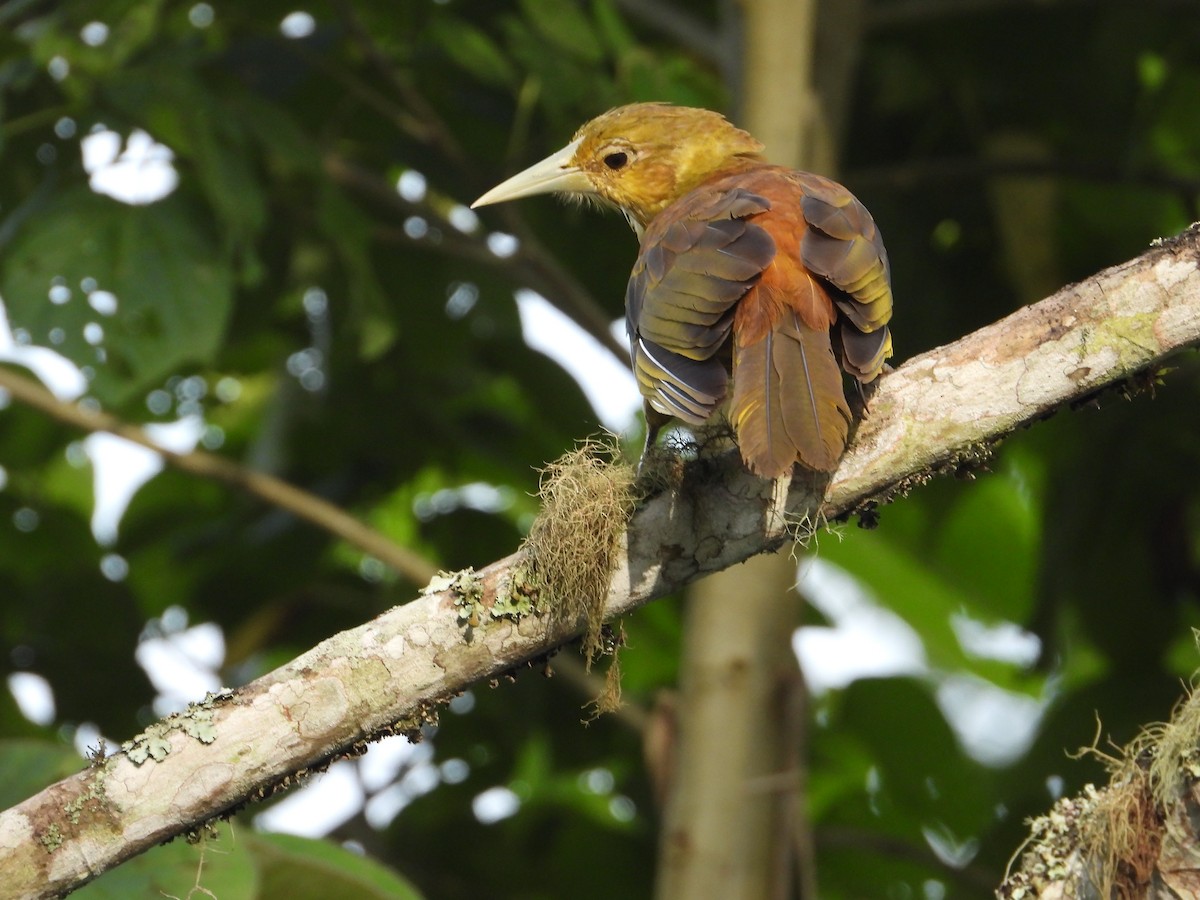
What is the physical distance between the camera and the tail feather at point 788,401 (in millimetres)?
2139

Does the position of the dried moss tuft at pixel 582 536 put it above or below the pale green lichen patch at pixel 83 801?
above

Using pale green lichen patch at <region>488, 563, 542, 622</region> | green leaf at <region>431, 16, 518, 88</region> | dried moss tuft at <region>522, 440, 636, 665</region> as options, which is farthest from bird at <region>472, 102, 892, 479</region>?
green leaf at <region>431, 16, 518, 88</region>

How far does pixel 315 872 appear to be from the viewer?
305 cm

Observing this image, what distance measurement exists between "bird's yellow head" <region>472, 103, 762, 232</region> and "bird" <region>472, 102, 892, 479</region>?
55 cm

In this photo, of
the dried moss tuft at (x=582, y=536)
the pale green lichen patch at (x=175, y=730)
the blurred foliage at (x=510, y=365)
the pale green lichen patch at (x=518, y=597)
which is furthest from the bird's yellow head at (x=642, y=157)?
the pale green lichen patch at (x=175, y=730)

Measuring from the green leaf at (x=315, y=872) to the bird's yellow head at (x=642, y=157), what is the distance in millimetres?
1581

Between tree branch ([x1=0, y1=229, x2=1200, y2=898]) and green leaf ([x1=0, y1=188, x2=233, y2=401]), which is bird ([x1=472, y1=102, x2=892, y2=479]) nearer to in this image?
tree branch ([x1=0, y1=229, x2=1200, y2=898])

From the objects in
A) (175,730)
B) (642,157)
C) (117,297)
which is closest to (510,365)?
(642,157)

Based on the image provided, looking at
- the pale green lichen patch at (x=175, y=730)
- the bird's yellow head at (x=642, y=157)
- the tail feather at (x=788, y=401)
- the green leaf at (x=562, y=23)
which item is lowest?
the pale green lichen patch at (x=175, y=730)

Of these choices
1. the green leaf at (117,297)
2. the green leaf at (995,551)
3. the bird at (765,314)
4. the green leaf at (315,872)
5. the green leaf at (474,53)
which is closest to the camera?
the bird at (765,314)

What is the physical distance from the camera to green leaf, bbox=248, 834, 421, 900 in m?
3.01

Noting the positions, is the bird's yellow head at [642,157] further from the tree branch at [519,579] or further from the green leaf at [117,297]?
the tree branch at [519,579]

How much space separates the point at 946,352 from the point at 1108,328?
23 cm

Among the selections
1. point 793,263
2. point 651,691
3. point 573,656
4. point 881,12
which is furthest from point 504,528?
point 793,263
